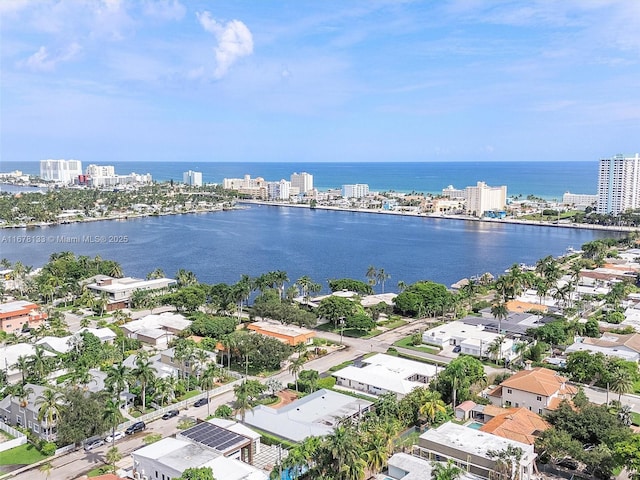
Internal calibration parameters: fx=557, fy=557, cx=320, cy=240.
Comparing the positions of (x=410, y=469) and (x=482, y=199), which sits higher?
(x=482, y=199)

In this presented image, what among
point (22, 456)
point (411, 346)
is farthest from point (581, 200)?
point (22, 456)

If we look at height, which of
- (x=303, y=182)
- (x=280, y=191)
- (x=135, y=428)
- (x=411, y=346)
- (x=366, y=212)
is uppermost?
(x=303, y=182)

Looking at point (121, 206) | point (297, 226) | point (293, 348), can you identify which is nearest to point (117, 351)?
point (293, 348)

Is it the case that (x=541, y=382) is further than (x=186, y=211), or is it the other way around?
(x=186, y=211)

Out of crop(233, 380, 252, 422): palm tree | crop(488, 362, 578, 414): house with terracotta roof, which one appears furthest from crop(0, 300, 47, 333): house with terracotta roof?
crop(488, 362, 578, 414): house with terracotta roof

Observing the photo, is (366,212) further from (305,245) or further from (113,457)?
(113,457)

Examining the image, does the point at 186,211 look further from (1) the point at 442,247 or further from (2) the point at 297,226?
(1) the point at 442,247

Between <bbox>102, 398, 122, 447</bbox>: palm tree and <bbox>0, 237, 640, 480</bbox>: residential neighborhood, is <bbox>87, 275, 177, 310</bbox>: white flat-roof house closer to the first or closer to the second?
<bbox>0, 237, 640, 480</bbox>: residential neighborhood
